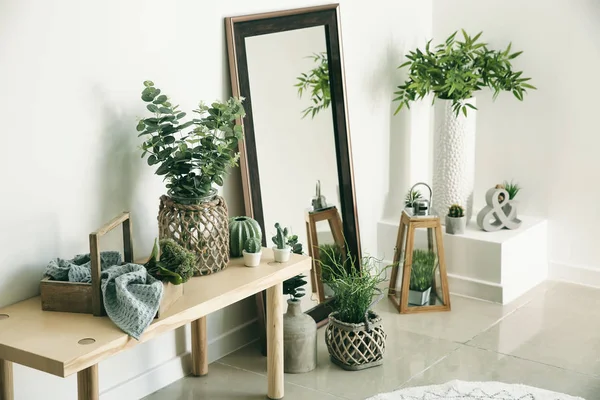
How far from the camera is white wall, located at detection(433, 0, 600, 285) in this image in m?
4.15

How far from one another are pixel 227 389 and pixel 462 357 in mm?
1015

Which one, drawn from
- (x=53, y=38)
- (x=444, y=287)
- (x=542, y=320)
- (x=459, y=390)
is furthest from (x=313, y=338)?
(x=53, y=38)

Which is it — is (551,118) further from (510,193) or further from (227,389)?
(227,389)

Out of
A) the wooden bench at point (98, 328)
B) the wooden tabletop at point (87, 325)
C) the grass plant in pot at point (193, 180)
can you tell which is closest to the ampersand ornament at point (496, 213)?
the wooden bench at point (98, 328)

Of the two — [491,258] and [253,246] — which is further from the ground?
[253,246]

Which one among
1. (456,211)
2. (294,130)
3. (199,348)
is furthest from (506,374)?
(294,130)

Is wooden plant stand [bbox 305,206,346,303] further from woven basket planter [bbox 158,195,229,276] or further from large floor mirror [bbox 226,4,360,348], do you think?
woven basket planter [bbox 158,195,229,276]

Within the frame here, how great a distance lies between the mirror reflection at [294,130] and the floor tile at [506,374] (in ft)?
2.25

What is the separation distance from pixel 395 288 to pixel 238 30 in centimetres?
165

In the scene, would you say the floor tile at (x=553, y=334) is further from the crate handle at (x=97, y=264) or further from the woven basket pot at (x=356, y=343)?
the crate handle at (x=97, y=264)

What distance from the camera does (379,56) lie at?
4129 millimetres

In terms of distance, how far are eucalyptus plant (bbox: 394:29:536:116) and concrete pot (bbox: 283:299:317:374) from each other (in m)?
1.44

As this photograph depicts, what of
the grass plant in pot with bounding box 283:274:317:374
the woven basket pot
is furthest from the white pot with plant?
the grass plant in pot with bounding box 283:274:317:374

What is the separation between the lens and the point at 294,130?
139 inches
